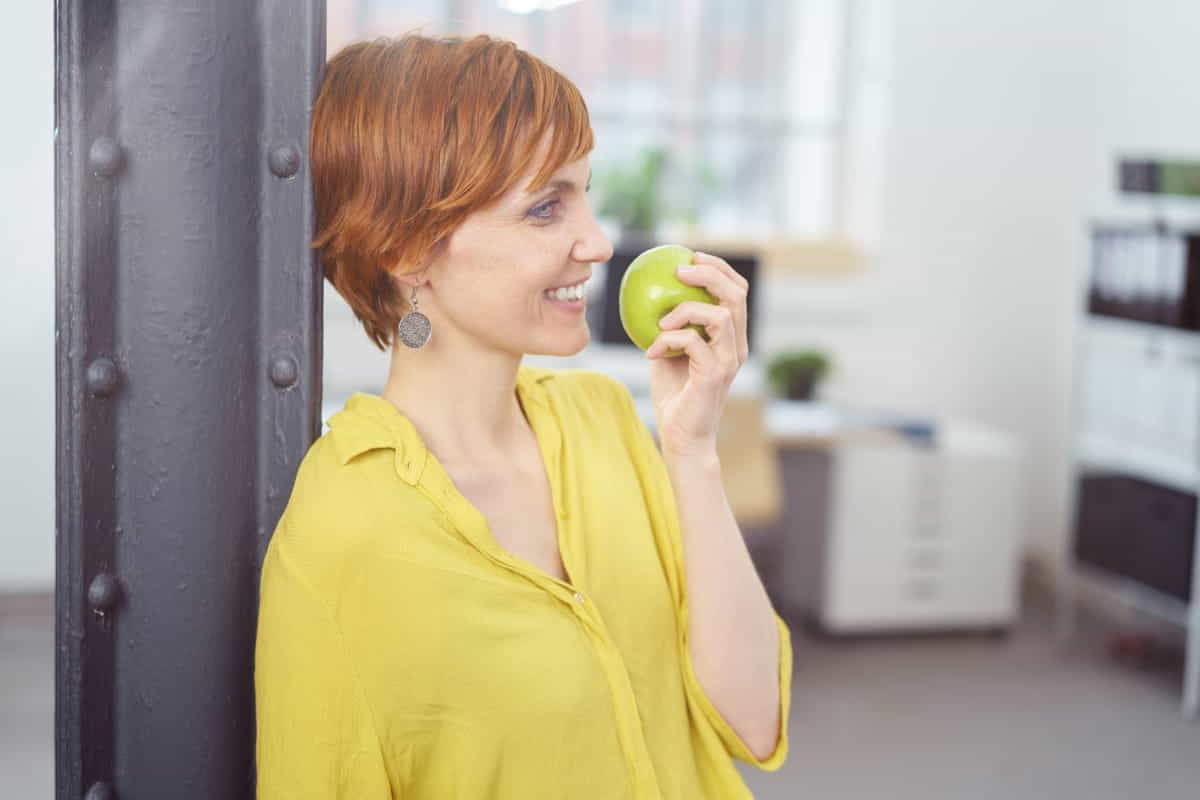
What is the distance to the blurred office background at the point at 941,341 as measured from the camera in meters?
3.96

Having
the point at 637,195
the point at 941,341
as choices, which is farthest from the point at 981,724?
the point at 637,195

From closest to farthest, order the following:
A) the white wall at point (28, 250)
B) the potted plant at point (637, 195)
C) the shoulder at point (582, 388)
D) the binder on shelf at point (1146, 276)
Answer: the white wall at point (28, 250) < the shoulder at point (582, 388) < the binder on shelf at point (1146, 276) < the potted plant at point (637, 195)

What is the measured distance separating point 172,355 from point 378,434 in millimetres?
203

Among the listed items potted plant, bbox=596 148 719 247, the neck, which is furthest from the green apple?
potted plant, bbox=596 148 719 247

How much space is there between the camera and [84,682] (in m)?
0.97

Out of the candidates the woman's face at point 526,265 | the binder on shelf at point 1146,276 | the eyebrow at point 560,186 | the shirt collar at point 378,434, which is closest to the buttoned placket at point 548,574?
the shirt collar at point 378,434

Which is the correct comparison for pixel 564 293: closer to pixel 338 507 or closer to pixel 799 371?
pixel 338 507

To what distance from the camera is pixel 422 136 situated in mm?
1092

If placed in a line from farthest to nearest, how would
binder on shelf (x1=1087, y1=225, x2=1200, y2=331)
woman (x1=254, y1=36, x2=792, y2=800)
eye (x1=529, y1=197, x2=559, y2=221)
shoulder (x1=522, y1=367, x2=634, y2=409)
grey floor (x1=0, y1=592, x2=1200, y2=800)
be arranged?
binder on shelf (x1=1087, y1=225, x2=1200, y2=331) → grey floor (x1=0, y1=592, x2=1200, y2=800) → shoulder (x1=522, y1=367, x2=634, y2=409) → eye (x1=529, y1=197, x2=559, y2=221) → woman (x1=254, y1=36, x2=792, y2=800)

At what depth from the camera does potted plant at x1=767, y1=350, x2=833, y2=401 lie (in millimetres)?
4750

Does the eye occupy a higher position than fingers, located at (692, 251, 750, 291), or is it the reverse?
the eye

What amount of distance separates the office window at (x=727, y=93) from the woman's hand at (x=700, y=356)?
12.7 feet

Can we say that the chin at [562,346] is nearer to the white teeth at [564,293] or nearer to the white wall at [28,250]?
the white teeth at [564,293]

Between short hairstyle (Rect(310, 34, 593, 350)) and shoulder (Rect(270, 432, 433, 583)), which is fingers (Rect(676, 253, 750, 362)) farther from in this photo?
shoulder (Rect(270, 432, 433, 583))
